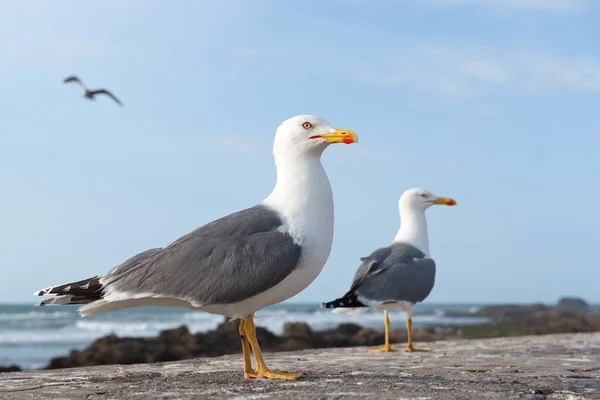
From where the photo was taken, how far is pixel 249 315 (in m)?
4.90

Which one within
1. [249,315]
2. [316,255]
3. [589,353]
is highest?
[316,255]

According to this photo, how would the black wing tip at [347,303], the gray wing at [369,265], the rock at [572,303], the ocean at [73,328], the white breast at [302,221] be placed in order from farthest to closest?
the rock at [572,303]
the ocean at [73,328]
the gray wing at [369,265]
the black wing tip at [347,303]
the white breast at [302,221]

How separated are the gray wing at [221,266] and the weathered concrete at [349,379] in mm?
616

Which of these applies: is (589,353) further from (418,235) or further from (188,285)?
(188,285)

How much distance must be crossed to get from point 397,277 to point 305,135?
3.73 m

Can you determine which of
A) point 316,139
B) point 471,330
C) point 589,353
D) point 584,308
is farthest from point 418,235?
point 584,308

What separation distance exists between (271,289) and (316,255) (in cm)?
37

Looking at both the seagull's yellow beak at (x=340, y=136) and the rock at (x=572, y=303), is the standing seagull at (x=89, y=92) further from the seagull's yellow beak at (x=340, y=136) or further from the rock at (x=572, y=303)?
the rock at (x=572, y=303)

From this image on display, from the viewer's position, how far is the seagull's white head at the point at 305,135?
501 centimetres

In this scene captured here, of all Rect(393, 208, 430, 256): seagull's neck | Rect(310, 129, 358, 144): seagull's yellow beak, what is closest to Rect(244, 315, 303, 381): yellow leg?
Rect(310, 129, 358, 144): seagull's yellow beak

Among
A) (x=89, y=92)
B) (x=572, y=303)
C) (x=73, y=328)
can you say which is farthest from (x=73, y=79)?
(x=572, y=303)

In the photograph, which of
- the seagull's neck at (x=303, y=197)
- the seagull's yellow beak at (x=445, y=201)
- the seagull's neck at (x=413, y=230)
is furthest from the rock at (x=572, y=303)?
the seagull's neck at (x=303, y=197)

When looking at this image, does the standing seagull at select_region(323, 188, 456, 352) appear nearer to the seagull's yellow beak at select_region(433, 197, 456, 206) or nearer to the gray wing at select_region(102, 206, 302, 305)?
the seagull's yellow beak at select_region(433, 197, 456, 206)

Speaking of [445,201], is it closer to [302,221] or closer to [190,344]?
[302,221]
